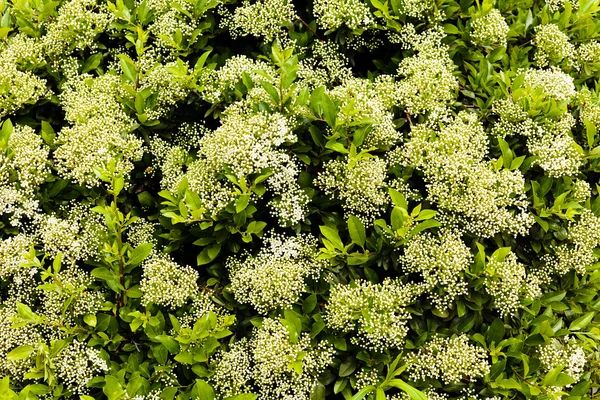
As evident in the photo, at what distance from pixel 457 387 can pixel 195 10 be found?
2813 millimetres

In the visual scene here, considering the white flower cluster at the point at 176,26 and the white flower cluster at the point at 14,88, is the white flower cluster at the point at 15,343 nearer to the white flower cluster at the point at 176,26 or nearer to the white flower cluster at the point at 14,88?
the white flower cluster at the point at 14,88

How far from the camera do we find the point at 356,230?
307 cm

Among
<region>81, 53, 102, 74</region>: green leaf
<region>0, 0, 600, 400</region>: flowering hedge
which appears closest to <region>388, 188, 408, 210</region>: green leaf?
<region>0, 0, 600, 400</region>: flowering hedge

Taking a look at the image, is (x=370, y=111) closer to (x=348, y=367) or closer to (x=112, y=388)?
(x=348, y=367)

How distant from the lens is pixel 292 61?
3295 millimetres

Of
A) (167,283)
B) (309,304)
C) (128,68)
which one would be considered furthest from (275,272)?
(128,68)

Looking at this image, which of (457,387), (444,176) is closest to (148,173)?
(444,176)

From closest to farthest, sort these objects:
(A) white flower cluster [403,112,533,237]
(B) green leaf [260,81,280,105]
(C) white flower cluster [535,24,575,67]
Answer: (A) white flower cluster [403,112,533,237], (B) green leaf [260,81,280,105], (C) white flower cluster [535,24,575,67]

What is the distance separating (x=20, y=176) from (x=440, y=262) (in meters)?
2.36

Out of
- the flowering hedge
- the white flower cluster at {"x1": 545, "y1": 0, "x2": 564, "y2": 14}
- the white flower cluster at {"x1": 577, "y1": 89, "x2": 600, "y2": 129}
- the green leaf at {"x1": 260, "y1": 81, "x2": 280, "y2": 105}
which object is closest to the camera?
the flowering hedge

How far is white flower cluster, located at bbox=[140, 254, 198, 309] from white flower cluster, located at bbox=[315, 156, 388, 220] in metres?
0.90

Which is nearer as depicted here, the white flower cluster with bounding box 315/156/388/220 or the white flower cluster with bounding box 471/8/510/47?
the white flower cluster with bounding box 315/156/388/220

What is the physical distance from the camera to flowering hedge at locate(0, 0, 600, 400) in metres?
2.96

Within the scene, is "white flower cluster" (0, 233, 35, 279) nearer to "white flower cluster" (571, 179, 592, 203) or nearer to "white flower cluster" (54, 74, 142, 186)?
"white flower cluster" (54, 74, 142, 186)
